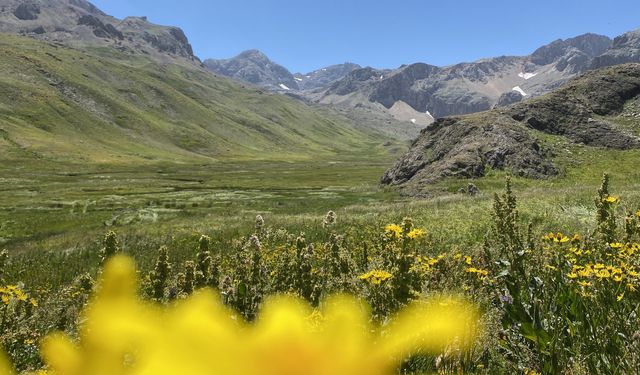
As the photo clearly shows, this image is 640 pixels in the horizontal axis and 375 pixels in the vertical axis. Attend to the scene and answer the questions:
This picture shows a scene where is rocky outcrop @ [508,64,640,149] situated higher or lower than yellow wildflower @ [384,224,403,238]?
higher

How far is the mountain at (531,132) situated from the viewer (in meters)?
41.3

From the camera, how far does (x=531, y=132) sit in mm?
Result: 45406

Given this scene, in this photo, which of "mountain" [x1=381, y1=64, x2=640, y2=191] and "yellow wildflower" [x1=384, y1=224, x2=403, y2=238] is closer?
"yellow wildflower" [x1=384, y1=224, x2=403, y2=238]

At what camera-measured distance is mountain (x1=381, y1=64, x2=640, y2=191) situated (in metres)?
41.3

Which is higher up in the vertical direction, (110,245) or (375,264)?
(110,245)

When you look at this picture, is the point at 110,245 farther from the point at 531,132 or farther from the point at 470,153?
the point at 531,132

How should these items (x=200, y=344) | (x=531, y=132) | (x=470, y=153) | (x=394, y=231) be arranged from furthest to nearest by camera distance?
(x=531, y=132)
(x=470, y=153)
(x=394, y=231)
(x=200, y=344)

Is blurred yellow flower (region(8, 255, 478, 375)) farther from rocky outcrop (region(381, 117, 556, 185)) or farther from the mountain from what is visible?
the mountain

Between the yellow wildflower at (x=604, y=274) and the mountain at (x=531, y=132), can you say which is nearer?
the yellow wildflower at (x=604, y=274)

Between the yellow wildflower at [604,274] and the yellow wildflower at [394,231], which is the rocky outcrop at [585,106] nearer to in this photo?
the yellow wildflower at [394,231]

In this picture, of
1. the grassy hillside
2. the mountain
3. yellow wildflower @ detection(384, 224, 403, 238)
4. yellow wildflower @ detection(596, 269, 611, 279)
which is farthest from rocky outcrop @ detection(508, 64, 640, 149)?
the grassy hillside

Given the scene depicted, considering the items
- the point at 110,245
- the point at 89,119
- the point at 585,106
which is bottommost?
the point at 110,245

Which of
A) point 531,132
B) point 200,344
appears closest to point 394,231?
point 200,344

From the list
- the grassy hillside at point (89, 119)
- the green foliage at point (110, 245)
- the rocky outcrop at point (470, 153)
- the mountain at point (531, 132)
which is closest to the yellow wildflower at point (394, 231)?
the green foliage at point (110, 245)
